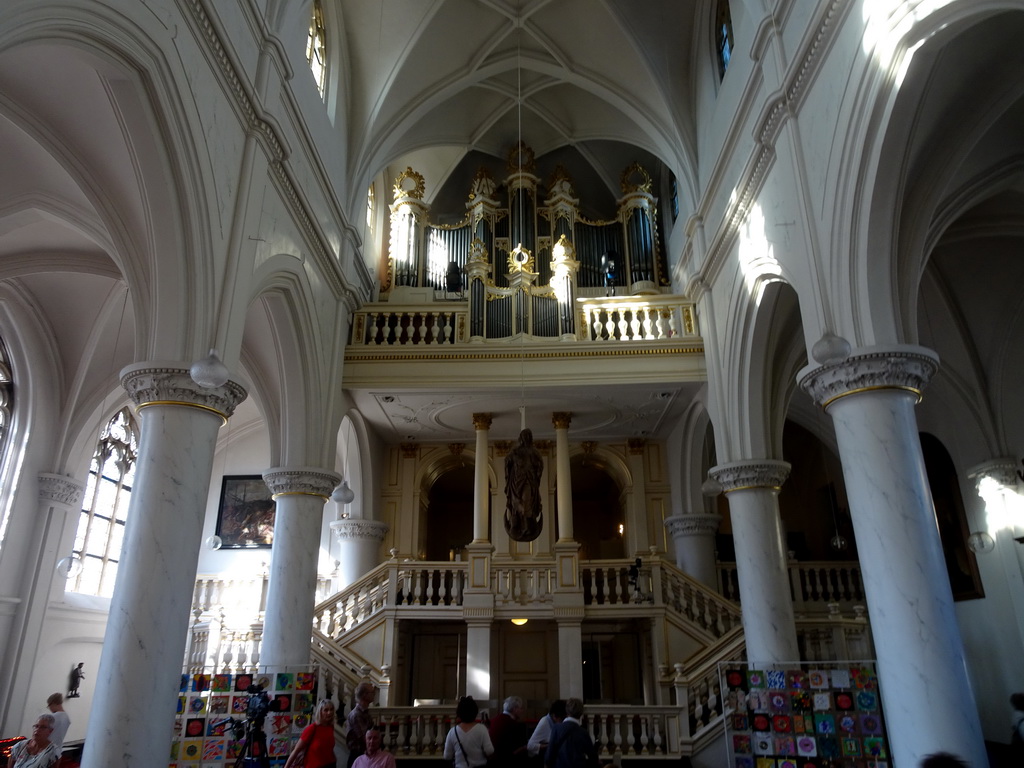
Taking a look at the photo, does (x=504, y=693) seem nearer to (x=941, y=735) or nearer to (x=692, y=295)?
(x=692, y=295)

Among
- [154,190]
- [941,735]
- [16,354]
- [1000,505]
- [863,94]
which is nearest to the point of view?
[941,735]

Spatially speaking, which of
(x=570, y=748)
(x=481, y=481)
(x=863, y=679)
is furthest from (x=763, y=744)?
(x=481, y=481)

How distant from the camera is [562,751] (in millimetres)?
5734

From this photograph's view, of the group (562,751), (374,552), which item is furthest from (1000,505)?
(374,552)

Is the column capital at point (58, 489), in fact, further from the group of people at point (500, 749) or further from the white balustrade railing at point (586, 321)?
the group of people at point (500, 749)

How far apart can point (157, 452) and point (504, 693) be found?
9191 millimetres

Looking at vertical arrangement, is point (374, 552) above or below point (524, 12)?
below


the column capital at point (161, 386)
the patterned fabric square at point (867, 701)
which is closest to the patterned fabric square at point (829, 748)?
the patterned fabric square at point (867, 701)

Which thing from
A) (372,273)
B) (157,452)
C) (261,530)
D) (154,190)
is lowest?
(157,452)

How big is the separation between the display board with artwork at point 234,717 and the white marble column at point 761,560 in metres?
5.33

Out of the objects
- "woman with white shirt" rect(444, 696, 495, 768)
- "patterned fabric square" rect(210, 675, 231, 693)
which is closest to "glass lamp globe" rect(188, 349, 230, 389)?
"woman with white shirt" rect(444, 696, 495, 768)

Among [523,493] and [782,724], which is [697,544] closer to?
[523,493]

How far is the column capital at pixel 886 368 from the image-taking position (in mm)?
6461

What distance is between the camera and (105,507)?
1437 cm
